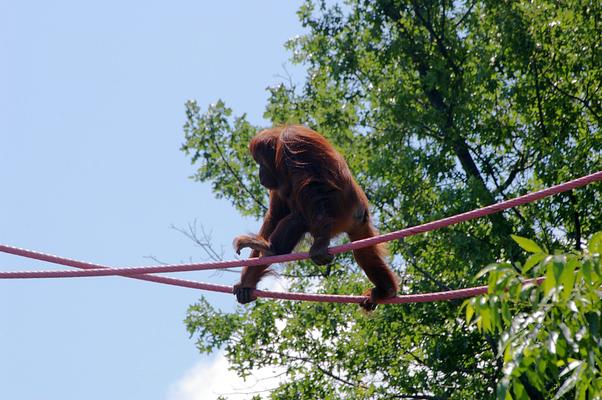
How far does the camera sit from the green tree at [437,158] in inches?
431

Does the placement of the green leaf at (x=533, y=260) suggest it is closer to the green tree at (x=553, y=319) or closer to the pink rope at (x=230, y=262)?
the green tree at (x=553, y=319)

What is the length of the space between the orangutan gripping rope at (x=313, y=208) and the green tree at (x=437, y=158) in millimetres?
4009

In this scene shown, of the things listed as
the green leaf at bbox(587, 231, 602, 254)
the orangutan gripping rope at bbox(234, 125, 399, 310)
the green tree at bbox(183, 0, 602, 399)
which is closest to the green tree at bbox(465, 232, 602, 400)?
the green leaf at bbox(587, 231, 602, 254)

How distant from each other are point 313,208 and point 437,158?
5413 mm

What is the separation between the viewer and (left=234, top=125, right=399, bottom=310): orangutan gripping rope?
611 cm

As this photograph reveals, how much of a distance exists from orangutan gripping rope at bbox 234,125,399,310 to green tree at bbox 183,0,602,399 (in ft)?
13.2

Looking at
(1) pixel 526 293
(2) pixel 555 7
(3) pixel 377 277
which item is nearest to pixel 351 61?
(2) pixel 555 7

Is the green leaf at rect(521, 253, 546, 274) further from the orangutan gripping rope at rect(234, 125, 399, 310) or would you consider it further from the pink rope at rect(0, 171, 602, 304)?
the orangutan gripping rope at rect(234, 125, 399, 310)

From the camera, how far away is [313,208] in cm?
607

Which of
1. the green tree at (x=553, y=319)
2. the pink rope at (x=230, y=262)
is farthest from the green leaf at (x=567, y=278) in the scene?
the pink rope at (x=230, y=262)

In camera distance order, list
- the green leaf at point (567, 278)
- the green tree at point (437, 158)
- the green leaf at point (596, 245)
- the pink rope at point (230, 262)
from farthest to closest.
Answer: the green tree at point (437, 158) → the pink rope at point (230, 262) → the green leaf at point (596, 245) → the green leaf at point (567, 278)

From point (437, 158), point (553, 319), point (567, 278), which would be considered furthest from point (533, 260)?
point (437, 158)

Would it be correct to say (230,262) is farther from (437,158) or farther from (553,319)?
Answer: (437,158)

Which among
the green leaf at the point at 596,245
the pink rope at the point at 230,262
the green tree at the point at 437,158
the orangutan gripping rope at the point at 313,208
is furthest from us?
the green tree at the point at 437,158
